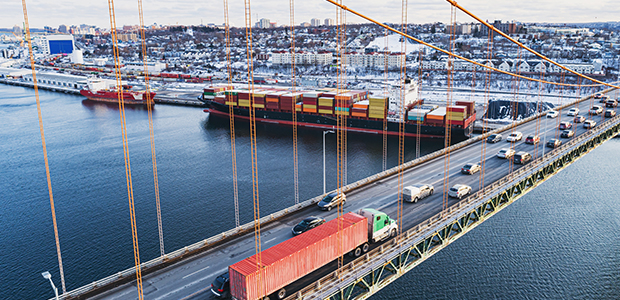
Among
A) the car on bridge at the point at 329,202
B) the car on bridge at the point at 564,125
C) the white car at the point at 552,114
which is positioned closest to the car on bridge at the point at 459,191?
the car on bridge at the point at 329,202

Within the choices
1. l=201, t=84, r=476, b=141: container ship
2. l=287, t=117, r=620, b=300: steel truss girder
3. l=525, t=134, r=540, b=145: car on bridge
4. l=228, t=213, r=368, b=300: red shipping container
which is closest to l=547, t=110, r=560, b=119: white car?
l=201, t=84, r=476, b=141: container ship

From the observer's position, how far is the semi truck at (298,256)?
1493 cm

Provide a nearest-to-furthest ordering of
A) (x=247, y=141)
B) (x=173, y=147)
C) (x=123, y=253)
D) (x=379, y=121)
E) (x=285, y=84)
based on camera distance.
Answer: (x=123, y=253) < (x=173, y=147) < (x=247, y=141) < (x=379, y=121) < (x=285, y=84)

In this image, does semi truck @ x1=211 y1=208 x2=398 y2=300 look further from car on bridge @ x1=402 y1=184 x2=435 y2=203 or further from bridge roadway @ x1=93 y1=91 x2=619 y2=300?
car on bridge @ x1=402 y1=184 x2=435 y2=203

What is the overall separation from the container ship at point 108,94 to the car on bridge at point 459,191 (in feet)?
270

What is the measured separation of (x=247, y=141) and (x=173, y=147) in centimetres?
1033

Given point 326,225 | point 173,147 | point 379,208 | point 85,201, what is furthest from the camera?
point 173,147

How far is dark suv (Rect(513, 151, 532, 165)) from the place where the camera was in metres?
32.0

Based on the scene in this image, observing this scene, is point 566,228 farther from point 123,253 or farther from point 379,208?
point 123,253

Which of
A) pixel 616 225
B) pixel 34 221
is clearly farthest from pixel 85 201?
pixel 616 225

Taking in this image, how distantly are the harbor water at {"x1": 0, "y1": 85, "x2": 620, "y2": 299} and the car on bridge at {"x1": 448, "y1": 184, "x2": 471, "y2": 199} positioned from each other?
4.70 meters

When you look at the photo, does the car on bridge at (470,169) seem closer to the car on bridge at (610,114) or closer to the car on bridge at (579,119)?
the car on bridge at (579,119)

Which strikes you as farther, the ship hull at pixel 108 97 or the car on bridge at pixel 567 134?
the ship hull at pixel 108 97

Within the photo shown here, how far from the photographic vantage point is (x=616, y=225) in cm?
3259
